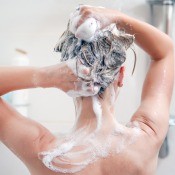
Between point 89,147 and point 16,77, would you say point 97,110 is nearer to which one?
point 89,147

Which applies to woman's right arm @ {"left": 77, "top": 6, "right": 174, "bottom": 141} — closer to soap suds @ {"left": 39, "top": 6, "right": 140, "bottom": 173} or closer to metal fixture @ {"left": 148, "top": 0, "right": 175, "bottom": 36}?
soap suds @ {"left": 39, "top": 6, "right": 140, "bottom": 173}

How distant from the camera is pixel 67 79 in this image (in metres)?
0.85

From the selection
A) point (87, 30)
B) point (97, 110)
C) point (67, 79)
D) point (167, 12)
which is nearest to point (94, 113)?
point (97, 110)

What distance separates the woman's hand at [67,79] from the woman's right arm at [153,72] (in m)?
0.15

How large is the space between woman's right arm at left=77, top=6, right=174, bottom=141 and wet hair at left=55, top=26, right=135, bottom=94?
50 millimetres

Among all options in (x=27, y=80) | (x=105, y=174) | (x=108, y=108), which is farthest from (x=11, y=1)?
(x=105, y=174)

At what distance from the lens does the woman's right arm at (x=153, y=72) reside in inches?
36.7

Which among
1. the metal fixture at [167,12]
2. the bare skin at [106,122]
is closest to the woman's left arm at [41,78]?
the bare skin at [106,122]

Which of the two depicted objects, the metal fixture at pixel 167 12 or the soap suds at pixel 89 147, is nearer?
the soap suds at pixel 89 147

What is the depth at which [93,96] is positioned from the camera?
2.92 ft

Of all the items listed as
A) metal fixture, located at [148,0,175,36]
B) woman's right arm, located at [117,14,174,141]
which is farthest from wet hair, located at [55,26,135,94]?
metal fixture, located at [148,0,175,36]

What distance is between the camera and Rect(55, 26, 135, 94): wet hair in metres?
0.86

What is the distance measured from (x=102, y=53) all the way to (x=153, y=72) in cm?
26

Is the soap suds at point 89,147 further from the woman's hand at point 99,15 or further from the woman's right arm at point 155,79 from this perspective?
the woman's hand at point 99,15
